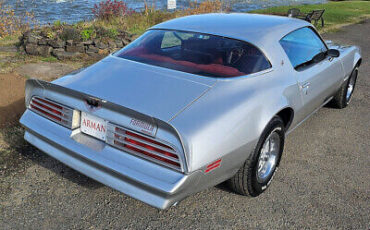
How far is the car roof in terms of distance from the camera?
327 centimetres

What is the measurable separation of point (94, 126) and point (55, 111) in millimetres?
443

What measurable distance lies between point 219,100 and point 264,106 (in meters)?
0.45

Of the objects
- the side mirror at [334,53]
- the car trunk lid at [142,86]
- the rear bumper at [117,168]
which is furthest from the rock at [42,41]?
the side mirror at [334,53]

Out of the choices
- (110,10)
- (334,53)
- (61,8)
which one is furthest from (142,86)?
(61,8)

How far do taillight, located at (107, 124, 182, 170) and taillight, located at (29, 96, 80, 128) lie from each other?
0.36 m

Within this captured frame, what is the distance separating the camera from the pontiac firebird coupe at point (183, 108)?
2.25 metres

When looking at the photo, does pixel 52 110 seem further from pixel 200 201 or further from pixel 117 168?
pixel 200 201

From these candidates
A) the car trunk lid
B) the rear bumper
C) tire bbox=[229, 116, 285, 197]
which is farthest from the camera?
tire bbox=[229, 116, 285, 197]

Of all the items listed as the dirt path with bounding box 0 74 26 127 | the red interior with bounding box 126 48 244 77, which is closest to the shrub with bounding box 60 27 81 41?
the dirt path with bounding box 0 74 26 127

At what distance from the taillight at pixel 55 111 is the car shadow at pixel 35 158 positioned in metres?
0.70

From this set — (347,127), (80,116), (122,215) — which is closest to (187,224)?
(122,215)

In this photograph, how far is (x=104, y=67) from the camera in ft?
10.2

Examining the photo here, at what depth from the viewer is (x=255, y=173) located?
284 cm

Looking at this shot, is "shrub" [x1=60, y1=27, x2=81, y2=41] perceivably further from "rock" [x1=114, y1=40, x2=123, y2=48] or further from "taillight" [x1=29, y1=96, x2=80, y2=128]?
"taillight" [x1=29, y1=96, x2=80, y2=128]
